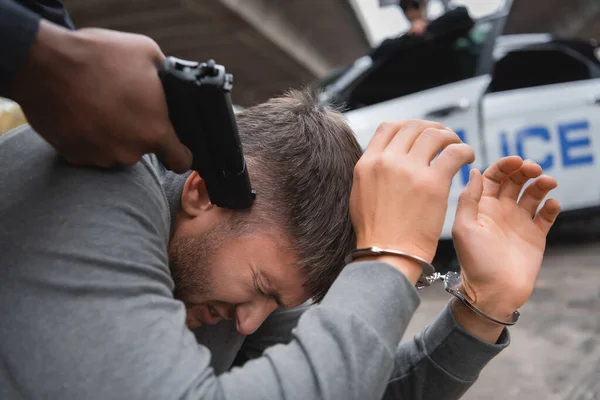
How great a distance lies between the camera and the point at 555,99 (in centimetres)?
355

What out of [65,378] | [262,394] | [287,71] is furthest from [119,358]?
[287,71]

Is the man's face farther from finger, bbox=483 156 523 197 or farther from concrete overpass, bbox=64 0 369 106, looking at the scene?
concrete overpass, bbox=64 0 369 106

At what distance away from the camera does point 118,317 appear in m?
Answer: 0.71

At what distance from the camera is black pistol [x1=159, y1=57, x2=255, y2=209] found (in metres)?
0.71

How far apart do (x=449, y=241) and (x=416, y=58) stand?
117 cm

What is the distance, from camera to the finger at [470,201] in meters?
1.04

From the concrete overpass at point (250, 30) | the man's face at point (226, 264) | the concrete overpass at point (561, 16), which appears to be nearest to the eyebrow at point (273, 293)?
the man's face at point (226, 264)

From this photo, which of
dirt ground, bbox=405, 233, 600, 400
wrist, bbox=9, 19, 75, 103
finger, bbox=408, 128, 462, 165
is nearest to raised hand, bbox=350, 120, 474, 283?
finger, bbox=408, 128, 462, 165

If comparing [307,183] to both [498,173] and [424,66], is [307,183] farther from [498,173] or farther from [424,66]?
[424,66]

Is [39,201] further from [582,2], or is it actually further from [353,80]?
[582,2]

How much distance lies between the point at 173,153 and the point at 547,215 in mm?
765

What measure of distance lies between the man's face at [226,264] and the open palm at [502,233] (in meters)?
0.32

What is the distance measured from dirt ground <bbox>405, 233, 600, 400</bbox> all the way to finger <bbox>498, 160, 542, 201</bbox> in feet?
3.08

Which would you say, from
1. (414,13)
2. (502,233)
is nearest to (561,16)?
(414,13)
